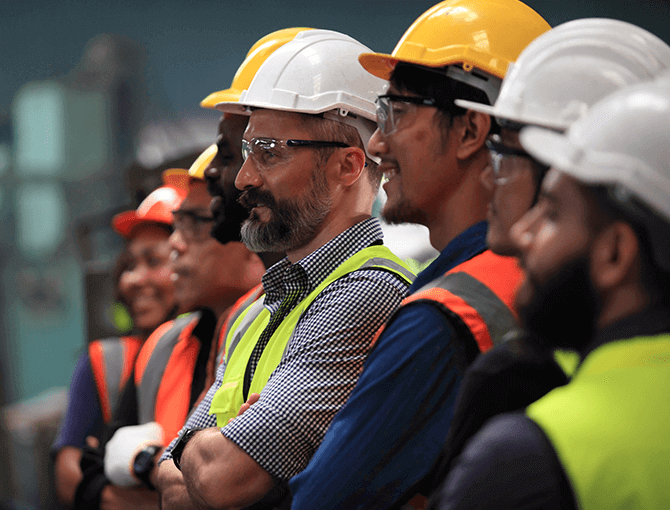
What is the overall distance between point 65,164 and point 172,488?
572cm

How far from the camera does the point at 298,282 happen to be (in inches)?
93.1

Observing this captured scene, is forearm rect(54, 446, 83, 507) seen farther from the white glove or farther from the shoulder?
the shoulder

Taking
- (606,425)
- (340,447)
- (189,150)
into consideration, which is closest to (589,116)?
(606,425)

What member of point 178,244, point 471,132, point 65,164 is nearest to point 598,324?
point 471,132

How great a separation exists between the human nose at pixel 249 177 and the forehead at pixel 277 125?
98mm

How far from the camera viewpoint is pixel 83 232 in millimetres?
7316

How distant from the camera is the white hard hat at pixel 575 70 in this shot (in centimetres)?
136

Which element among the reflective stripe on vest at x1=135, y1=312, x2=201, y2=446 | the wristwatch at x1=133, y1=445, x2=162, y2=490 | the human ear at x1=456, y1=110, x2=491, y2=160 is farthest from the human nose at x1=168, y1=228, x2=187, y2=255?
the human ear at x1=456, y1=110, x2=491, y2=160

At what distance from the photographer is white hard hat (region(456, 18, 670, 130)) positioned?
1360 millimetres

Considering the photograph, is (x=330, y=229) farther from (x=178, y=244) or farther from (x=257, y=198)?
(x=178, y=244)

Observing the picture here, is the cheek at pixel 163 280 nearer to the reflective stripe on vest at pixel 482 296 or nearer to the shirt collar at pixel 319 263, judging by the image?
the shirt collar at pixel 319 263

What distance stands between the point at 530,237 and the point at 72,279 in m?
6.76

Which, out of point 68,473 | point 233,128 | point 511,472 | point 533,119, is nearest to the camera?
point 511,472

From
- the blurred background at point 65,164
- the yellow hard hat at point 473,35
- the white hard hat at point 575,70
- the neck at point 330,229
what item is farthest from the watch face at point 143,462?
the blurred background at point 65,164
